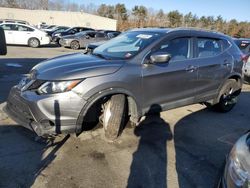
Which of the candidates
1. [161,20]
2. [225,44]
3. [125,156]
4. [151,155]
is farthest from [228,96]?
[161,20]

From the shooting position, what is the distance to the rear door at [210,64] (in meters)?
5.12

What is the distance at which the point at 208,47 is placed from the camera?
5355 millimetres

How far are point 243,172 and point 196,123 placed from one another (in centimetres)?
350

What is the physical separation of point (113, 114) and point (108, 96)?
0.95 feet

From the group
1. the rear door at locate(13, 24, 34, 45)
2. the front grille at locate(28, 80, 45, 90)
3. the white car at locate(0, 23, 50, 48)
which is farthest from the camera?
the rear door at locate(13, 24, 34, 45)

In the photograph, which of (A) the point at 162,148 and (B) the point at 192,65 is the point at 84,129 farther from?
(B) the point at 192,65

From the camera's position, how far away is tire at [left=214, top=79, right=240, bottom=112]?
232 inches

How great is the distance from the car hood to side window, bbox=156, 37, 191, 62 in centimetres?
90

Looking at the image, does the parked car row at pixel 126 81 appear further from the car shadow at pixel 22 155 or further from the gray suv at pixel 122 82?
the car shadow at pixel 22 155

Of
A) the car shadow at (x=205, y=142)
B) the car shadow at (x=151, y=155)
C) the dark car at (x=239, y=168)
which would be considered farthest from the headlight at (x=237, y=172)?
the car shadow at (x=151, y=155)

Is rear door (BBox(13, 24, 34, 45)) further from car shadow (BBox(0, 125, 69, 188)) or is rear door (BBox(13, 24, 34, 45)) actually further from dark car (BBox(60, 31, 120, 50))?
car shadow (BBox(0, 125, 69, 188))

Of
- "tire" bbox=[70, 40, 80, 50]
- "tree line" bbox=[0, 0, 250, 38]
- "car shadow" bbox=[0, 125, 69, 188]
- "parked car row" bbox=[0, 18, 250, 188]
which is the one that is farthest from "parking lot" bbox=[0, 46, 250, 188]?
"tree line" bbox=[0, 0, 250, 38]

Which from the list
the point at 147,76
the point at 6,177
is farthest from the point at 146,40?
the point at 6,177

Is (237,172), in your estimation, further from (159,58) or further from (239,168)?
(159,58)
